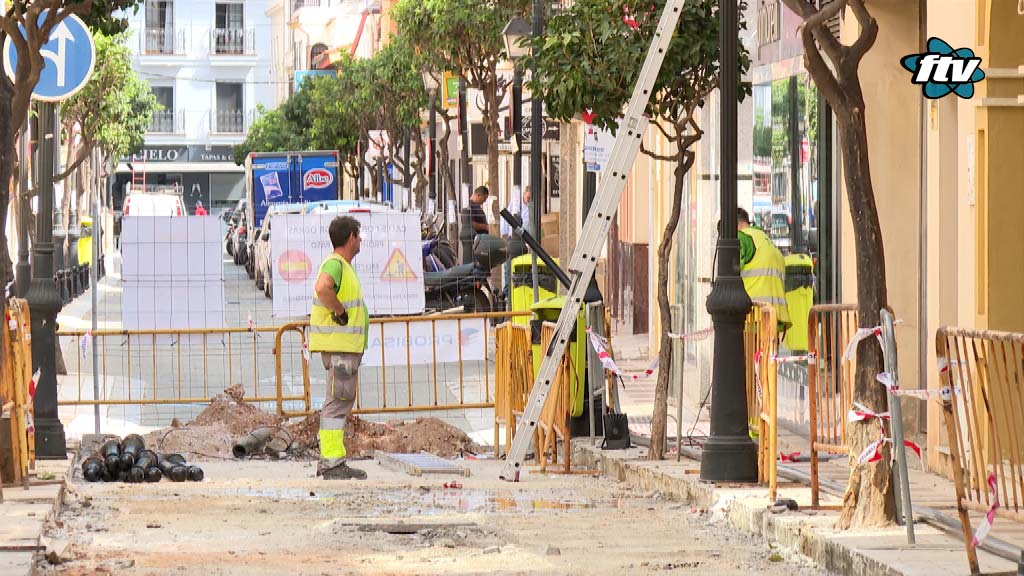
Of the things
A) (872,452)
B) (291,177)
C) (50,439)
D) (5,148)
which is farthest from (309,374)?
(291,177)

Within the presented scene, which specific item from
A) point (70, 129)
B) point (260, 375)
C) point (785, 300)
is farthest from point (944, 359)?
point (70, 129)

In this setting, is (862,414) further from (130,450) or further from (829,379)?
(130,450)

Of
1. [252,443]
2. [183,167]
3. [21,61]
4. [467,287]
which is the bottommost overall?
[252,443]

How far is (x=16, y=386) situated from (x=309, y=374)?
333 inches

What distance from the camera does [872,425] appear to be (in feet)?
28.7

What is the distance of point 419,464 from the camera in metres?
14.1

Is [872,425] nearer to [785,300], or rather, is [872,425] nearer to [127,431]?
[785,300]

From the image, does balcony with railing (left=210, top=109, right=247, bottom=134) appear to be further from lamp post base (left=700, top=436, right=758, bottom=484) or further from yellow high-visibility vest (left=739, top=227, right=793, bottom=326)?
lamp post base (left=700, top=436, right=758, bottom=484)

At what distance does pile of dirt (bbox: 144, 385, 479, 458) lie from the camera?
1611 cm

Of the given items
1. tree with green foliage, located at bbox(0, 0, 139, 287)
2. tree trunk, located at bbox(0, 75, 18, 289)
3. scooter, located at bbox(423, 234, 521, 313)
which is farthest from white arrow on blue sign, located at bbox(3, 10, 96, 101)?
scooter, located at bbox(423, 234, 521, 313)

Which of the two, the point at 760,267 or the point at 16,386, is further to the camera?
the point at 760,267

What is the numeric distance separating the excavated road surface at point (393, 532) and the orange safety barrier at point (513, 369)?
181cm

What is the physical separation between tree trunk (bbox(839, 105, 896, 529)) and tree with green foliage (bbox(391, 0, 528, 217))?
23.6 metres

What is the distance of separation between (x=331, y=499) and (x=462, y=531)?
81.8 inches
